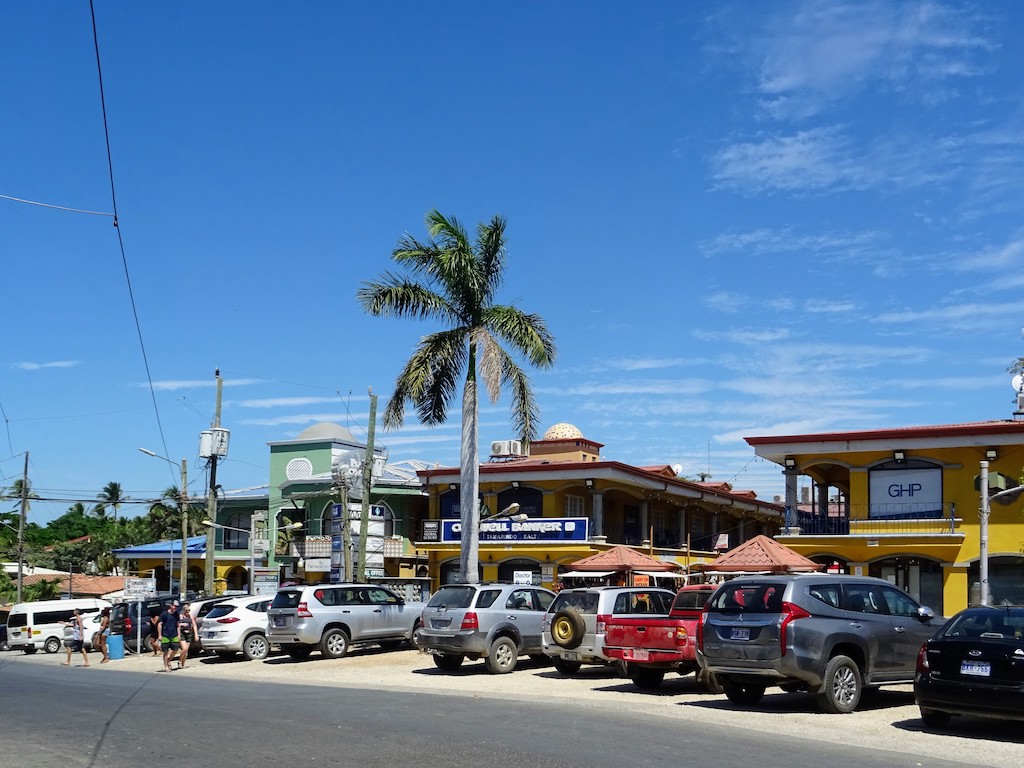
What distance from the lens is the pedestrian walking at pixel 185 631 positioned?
26766mm

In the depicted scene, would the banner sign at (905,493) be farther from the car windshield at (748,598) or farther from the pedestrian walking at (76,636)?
the pedestrian walking at (76,636)

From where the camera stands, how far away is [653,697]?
57.9 ft

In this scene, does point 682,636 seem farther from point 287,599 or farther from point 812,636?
point 287,599

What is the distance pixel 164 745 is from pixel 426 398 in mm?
20028

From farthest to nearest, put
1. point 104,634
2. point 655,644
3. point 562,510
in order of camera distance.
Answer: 1. point 562,510
2. point 104,634
3. point 655,644

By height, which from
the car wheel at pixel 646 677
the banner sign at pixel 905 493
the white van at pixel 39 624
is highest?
the banner sign at pixel 905 493

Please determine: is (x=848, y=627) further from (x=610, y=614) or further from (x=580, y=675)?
(x=580, y=675)

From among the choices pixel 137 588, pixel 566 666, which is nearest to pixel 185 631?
pixel 137 588

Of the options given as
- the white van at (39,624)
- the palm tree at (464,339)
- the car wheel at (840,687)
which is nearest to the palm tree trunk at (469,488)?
the palm tree at (464,339)

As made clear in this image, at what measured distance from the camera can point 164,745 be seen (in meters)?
11.4

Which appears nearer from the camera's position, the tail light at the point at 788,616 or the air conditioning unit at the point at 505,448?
the tail light at the point at 788,616

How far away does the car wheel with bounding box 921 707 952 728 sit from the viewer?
44.3 ft

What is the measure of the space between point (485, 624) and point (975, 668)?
440 inches

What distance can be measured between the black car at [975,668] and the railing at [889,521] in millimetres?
22766
